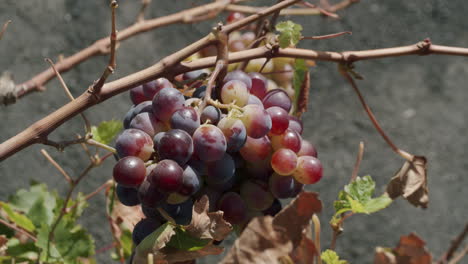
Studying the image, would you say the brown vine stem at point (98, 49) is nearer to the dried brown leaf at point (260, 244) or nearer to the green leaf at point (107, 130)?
the green leaf at point (107, 130)

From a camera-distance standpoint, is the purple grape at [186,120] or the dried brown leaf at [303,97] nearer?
the purple grape at [186,120]

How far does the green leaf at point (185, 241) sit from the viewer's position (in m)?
0.41

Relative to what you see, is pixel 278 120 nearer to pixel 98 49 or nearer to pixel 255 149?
pixel 255 149

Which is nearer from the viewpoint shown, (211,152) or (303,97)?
(211,152)

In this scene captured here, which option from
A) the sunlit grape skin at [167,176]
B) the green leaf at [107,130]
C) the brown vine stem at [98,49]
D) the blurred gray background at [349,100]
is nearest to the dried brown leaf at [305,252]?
the sunlit grape skin at [167,176]

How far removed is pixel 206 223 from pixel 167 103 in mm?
93

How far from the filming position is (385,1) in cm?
156

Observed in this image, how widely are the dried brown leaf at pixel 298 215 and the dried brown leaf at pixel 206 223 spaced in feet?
0.16

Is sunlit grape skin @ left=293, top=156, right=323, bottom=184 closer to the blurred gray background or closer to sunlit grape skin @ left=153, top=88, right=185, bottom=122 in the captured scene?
sunlit grape skin @ left=153, top=88, right=185, bottom=122

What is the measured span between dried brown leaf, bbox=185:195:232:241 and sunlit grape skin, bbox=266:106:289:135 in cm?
8

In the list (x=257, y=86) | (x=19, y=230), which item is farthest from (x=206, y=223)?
(x=19, y=230)

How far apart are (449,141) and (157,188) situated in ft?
4.00

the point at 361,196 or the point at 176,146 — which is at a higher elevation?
the point at 176,146

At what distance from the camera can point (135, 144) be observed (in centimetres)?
41
